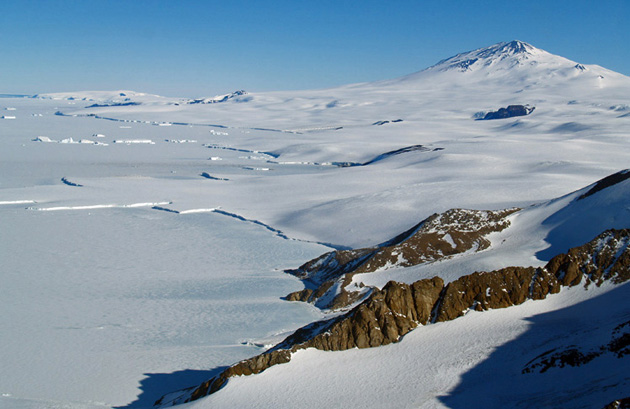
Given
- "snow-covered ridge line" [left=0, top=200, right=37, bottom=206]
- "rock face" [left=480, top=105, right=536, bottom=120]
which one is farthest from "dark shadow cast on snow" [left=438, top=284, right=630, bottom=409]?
"rock face" [left=480, top=105, right=536, bottom=120]

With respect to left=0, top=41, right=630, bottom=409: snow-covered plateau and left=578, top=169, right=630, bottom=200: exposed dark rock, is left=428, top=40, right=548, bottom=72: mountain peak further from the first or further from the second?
left=578, top=169, right=630, bottom=200: exposed dark rock

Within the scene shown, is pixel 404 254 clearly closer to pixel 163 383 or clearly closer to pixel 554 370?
pixel 163 383

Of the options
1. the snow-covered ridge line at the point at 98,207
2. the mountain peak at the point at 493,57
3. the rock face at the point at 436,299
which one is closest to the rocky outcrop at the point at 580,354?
the rock face at the point at 436,299

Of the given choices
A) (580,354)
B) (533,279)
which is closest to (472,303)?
(533,279)

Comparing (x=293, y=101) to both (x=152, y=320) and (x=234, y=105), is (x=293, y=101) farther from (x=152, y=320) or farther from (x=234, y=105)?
(x=152, y=320)

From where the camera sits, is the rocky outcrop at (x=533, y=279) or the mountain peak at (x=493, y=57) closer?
the rocky outcrop at (x=533, y=279)

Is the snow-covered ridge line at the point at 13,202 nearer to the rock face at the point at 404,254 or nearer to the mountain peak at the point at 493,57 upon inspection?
the rock face at the point at 404,254
